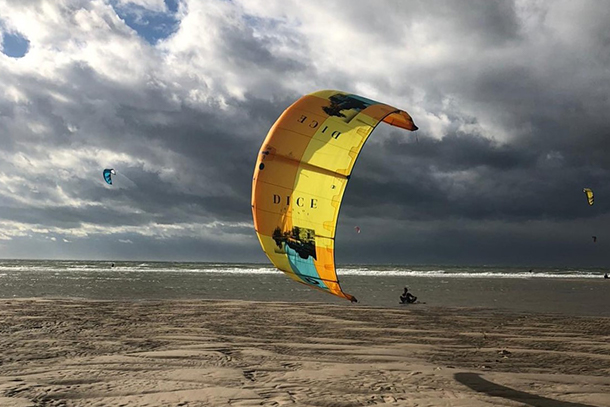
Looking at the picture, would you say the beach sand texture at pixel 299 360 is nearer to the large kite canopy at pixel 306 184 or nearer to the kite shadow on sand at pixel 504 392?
the kite shadow on sand at pixel 504 392

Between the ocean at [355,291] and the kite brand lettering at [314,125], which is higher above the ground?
the kite brand lettering at [314,125]

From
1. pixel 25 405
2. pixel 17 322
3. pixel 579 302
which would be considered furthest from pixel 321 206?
pixel 579 302

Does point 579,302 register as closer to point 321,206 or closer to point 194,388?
point 321,206

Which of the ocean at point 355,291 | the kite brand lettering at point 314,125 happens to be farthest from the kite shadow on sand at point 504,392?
the ocean at point 355,291

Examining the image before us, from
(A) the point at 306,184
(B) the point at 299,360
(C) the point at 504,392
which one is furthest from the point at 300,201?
(C) the point at 504,392

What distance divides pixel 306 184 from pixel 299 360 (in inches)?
110

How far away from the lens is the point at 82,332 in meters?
10.4

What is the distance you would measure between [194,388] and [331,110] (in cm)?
436

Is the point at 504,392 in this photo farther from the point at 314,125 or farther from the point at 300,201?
the point at 314,125

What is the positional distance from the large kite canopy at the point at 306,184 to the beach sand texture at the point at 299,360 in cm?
159

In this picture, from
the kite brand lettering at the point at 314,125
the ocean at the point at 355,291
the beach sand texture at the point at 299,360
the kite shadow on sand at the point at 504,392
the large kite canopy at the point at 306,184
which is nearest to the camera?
the kite shadow on sand at the point at 504,392

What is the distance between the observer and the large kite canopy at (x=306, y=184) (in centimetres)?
682

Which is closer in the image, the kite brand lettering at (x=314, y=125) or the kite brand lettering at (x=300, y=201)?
the kite brand lettering at (x=300, y=201)

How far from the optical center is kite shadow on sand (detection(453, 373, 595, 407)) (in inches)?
206
